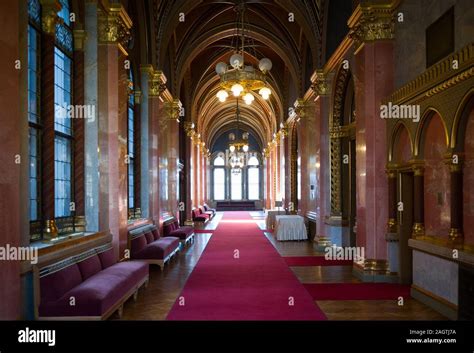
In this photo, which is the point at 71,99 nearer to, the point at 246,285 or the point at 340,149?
the point at 246,285

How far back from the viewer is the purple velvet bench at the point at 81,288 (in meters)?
5.29

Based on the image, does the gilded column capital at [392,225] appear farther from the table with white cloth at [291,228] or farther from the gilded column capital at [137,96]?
the table with white cloth at [291,228]

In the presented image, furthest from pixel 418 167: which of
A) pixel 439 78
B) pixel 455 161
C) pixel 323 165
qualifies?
pixel 323 165

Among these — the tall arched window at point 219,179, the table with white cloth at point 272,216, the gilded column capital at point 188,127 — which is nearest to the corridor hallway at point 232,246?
the table with white cloth at point 272,216

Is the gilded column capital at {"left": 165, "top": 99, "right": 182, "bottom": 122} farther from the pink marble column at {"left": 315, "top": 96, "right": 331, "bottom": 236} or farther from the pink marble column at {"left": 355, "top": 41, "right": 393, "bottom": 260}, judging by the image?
the pink marble column at {"left": 355, "top": 41, "right": 393, "bottom": 260}

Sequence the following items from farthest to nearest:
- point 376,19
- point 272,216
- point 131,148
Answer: point 272,216, point 131,148, point 376,19

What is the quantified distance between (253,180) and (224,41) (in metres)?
23.5

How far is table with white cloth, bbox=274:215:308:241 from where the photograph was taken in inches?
640

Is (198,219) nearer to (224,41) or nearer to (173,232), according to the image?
(224,41)

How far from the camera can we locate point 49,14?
6.74 meters

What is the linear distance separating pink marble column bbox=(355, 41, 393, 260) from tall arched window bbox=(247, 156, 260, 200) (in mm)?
35588

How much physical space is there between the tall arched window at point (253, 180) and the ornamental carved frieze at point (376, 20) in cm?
3568
